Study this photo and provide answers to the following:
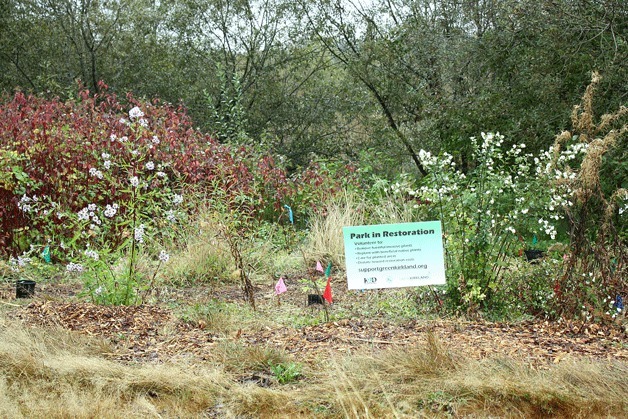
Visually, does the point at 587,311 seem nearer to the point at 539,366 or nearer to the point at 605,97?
the point at 539,366

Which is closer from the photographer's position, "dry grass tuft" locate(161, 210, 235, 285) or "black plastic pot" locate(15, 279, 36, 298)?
"black plastic pot" locate(15, 279, 36, 298)

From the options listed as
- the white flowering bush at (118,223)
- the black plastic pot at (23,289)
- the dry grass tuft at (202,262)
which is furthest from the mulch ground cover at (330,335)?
the dry grass tuft at (202,262)

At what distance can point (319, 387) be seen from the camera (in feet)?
11.1

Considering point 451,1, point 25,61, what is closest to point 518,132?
point 451,1

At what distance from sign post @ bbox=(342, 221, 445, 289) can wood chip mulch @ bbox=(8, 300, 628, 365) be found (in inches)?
12.8

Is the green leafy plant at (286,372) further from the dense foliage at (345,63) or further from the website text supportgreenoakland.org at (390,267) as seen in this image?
the dense foliage at (345,63)

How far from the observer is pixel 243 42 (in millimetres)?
14664

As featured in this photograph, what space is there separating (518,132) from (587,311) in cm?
460

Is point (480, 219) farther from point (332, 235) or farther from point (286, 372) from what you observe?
point (332, 235)

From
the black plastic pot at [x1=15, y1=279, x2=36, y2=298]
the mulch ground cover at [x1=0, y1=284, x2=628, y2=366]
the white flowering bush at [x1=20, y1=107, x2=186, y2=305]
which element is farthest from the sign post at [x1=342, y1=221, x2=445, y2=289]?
the black plastic pot at [x1=15, y1=279, x2=36, y2=298]

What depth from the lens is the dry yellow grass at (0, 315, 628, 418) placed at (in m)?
3.25

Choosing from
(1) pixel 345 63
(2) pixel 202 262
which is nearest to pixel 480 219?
(2) pixel 202 262

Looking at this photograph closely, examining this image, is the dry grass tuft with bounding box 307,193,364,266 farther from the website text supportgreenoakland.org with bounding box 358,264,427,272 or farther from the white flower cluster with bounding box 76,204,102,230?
the website text supportgreenoakland.org with bounding box 358,264,427,272

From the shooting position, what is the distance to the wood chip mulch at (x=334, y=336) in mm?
3920
